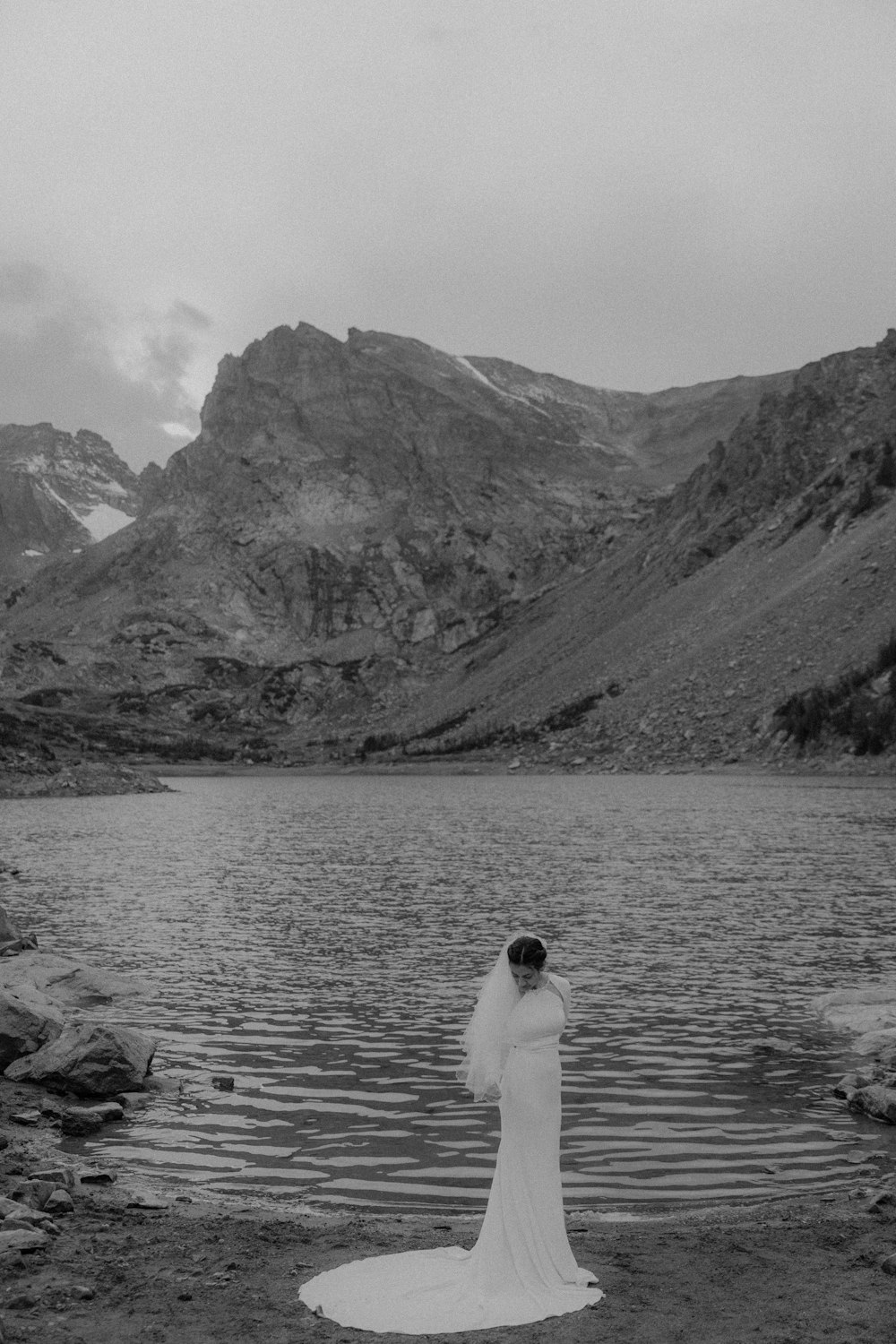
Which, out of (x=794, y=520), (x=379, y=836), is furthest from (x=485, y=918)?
(x=794, y=520)

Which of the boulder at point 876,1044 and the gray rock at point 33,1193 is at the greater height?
the gray rock at point 33,1193

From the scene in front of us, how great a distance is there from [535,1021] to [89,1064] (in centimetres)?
981

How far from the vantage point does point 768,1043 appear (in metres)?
20.8

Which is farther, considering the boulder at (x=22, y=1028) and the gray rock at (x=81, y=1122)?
the boulder at (x=22, y=1028)

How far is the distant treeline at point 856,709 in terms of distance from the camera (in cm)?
11838

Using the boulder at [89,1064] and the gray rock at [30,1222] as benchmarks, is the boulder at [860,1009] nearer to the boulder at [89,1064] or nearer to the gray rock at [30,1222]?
the boulder at [89,1064]

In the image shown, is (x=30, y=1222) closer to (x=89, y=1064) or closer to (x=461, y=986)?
(x=89, y=1064)

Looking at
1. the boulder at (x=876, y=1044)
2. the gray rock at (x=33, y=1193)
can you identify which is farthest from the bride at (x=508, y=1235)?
the boulder at (x=876, y=1044)

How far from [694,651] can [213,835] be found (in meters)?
101

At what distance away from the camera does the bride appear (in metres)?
10.3

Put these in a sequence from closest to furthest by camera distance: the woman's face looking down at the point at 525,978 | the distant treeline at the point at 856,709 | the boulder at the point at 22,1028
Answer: the woman's face looking down at the point at 525,978, the boulder at the point at 22,1028, the distant treeline at the point at 856,709

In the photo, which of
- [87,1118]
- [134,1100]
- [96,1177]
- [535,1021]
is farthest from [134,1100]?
[535,1021]

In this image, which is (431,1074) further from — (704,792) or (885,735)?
(885,735)

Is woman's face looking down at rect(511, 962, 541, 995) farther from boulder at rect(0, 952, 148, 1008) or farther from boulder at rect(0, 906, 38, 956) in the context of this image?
boulder at rect(0, 906, 38, 956)
